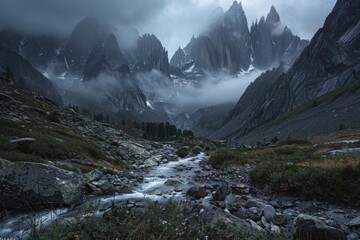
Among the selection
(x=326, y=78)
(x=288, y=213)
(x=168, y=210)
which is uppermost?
(x=326, y=78)

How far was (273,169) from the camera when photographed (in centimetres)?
1788

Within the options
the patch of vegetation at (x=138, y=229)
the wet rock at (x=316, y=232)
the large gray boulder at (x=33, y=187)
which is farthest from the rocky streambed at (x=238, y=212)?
the large gray boulder at (x=33, y=187)

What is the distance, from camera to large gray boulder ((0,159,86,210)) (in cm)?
1093

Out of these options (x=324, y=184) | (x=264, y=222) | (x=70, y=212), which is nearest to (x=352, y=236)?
(x=264, y=222)

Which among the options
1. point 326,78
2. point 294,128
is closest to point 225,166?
point 294,128

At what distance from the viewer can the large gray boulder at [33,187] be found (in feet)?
35.9

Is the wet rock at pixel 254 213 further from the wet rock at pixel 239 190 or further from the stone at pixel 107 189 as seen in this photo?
the stone at pixel 107 189

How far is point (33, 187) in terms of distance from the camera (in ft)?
37.6

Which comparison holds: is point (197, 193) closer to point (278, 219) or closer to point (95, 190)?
point (278, 219)

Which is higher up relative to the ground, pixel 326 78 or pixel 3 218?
pixel 326 78

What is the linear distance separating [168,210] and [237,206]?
19.9 feet

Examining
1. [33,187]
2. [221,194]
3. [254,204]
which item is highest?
[33,187]

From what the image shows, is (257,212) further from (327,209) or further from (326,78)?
(326,78)

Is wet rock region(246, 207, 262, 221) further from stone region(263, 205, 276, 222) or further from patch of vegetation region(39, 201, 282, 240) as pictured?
patch of vegetation region(39, 201, 282, 240)
